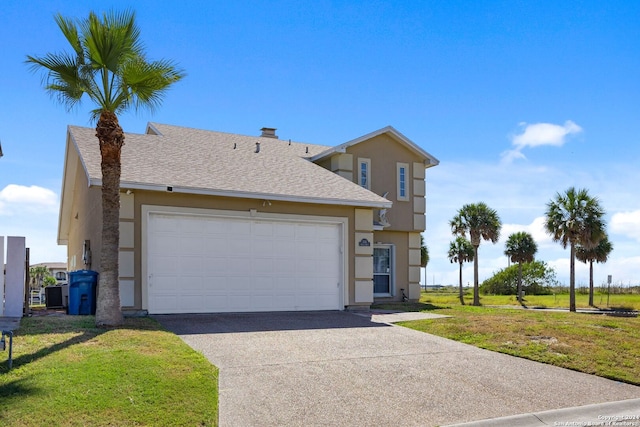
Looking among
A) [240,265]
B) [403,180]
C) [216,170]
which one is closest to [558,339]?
[240,265]

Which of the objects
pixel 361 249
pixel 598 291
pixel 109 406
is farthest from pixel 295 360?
pixel 598 291

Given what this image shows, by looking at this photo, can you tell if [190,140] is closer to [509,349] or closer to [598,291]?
[509,349]

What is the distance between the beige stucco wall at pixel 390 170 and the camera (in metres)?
23.2

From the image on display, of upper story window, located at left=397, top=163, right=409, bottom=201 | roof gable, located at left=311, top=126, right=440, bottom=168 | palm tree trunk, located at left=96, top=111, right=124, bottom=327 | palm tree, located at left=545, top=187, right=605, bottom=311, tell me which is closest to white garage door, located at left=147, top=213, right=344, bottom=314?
palm tree trunk, located at left=96, top=111, right=124, bottom=327

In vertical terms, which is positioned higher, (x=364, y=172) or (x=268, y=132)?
(x=268, y=132)

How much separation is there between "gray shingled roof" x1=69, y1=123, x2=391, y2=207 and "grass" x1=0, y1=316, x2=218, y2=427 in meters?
5.21

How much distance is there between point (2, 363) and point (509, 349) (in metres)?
8.73

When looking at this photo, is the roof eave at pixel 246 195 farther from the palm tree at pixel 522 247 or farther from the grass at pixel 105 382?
the palm tree at pixel 522 247

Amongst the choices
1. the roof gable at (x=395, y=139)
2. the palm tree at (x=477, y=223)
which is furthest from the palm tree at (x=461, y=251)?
the roof gable at (x=395, y=139)

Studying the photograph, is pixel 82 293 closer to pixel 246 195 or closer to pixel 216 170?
pixel 246 195

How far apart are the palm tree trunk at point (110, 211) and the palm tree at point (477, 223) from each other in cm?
3155

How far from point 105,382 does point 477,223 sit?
36.1 metres

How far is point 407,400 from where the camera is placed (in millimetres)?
8258

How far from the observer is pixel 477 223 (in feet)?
136
